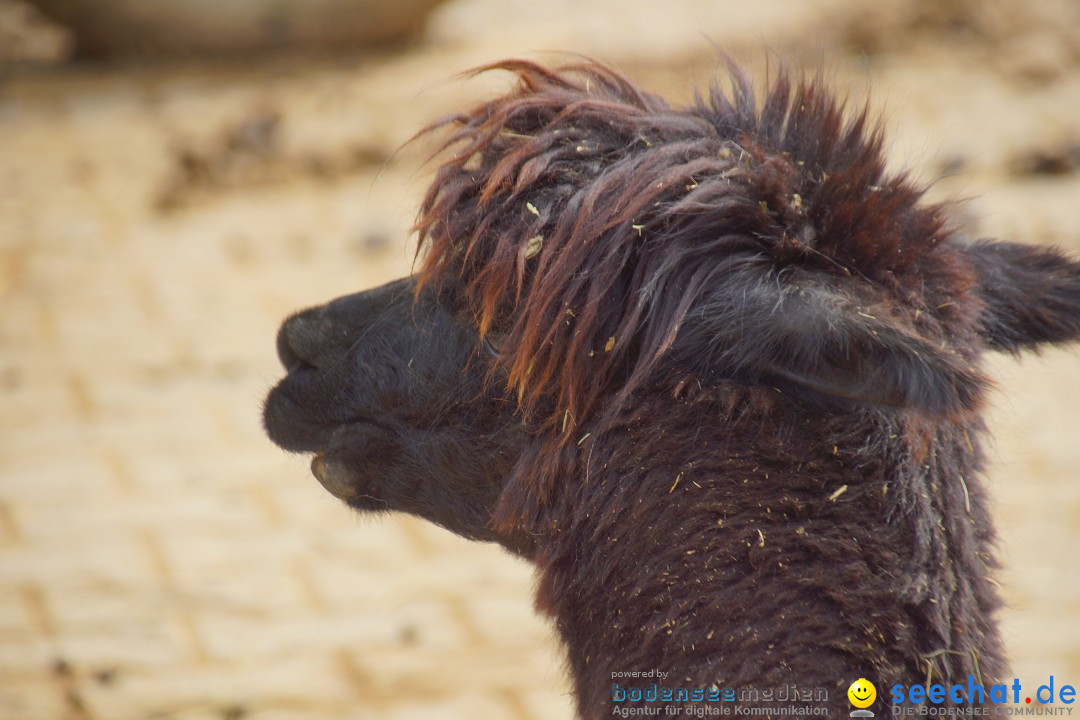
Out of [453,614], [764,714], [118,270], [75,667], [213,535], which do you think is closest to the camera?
[764,714]

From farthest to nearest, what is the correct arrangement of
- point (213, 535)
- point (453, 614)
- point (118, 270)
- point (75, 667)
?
1. point (118, 270)
2. point (213, 535)
3. point (453, 614)
4. point (75, 667)

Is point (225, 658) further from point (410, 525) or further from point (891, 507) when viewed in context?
point (891, 507)

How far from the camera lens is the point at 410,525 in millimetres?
4625

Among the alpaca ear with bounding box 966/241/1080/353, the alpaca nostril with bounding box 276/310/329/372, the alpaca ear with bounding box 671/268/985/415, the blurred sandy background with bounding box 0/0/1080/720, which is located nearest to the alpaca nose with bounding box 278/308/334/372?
the alpaca nostril with bounding box 276/310/329/372

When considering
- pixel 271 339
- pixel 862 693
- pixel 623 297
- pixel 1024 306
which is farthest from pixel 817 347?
pixel 271 339

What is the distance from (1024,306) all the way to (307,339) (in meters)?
1.57

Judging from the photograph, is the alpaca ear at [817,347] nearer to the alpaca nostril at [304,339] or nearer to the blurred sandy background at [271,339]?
the blurred sandy background at [271,339]

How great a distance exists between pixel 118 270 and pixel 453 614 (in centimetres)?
336

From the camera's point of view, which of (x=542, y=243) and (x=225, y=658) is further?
(x=225, y=658)

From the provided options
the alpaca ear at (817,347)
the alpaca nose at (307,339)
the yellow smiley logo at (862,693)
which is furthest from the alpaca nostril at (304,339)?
the yellow smiley logo at (862,693)

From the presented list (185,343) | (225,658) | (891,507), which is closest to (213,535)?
(225,658)

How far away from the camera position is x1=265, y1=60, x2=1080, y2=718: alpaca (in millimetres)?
1873

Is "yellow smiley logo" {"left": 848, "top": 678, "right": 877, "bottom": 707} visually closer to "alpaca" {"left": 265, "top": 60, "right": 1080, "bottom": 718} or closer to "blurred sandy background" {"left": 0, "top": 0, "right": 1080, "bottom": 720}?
"alpaca" {"left": 265, "top": 60, "right": 1080, "bottom": 718}

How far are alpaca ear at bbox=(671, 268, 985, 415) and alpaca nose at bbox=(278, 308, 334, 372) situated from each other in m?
0.89
